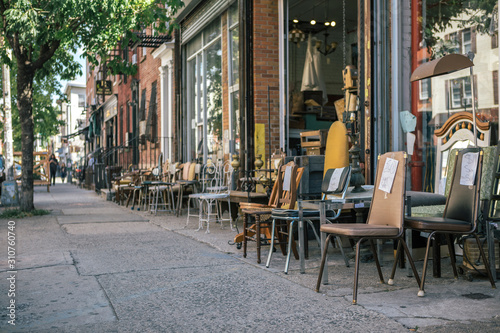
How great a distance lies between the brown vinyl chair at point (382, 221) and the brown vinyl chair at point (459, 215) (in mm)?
192

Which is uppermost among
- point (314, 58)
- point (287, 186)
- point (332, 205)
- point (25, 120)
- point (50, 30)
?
point (50, 30)

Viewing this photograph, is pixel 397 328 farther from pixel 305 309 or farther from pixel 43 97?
pixel 43 97

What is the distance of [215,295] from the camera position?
4.42 metres

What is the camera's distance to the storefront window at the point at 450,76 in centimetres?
593

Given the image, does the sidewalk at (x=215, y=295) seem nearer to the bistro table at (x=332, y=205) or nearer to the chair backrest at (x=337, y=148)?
the bistro table at (x=332, y=205)

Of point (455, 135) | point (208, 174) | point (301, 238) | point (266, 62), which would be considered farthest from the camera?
point (208, 174)

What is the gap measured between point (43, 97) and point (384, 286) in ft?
83.7

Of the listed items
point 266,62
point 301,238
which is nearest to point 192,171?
point 266,62

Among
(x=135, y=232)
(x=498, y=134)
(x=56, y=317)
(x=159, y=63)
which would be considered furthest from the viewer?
(x=159, y=63)

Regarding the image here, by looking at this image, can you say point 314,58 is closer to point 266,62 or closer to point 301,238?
point 266,62

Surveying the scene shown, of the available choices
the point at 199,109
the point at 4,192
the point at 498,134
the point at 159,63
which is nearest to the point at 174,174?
the point at 199,109

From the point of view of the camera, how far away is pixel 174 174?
13328mm

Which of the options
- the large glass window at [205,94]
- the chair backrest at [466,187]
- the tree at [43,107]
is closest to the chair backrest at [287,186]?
the chair backrest at [466,187]

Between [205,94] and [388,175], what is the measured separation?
32.5 feet
